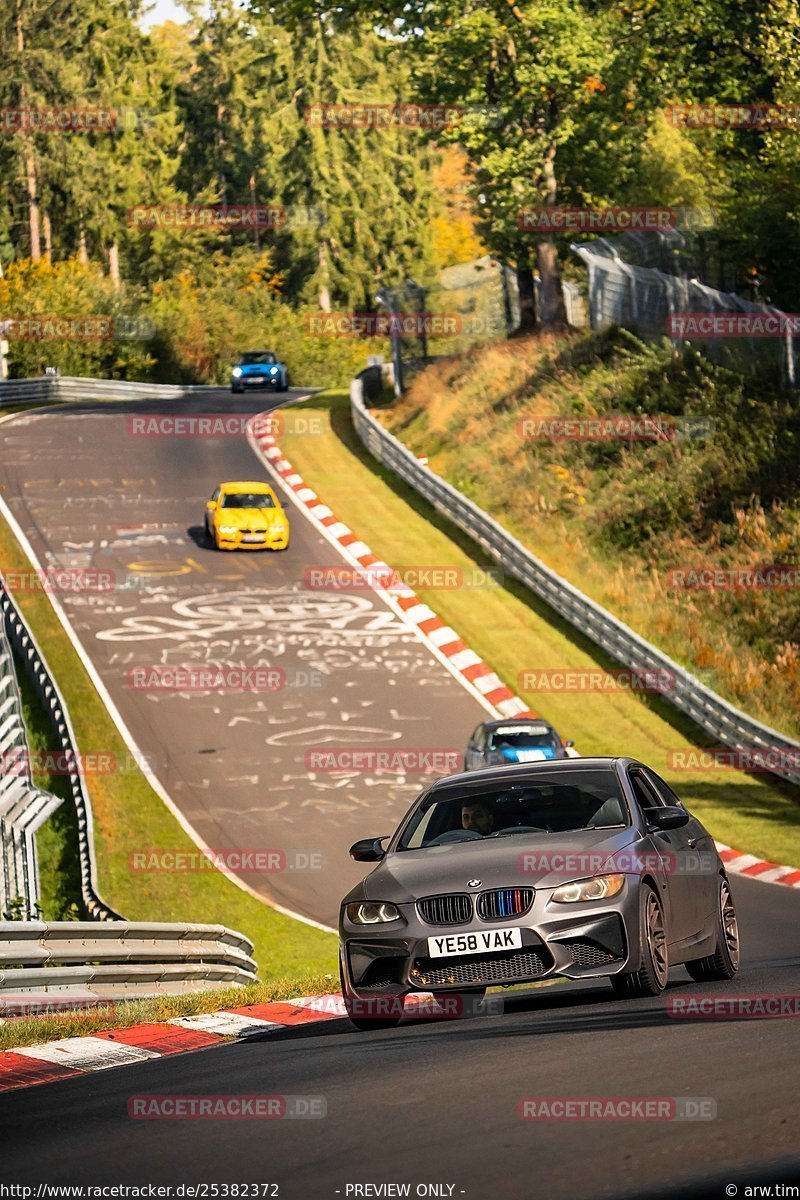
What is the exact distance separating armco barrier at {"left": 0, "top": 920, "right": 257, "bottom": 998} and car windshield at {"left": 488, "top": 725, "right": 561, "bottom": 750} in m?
8.62

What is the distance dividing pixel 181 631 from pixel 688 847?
21.6 meters

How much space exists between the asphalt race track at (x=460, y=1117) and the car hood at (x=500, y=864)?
774 millimetres

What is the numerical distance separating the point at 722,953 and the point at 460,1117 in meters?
5.01

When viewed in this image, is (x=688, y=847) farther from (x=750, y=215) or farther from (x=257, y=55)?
(x=257, y=55)

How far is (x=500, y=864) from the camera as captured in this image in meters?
9.44

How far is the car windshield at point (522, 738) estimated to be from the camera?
2325 cm

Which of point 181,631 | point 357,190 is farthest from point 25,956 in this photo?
point 357,190

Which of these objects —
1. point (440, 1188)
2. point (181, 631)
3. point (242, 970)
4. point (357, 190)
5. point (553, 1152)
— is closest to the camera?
point (440, 1188)

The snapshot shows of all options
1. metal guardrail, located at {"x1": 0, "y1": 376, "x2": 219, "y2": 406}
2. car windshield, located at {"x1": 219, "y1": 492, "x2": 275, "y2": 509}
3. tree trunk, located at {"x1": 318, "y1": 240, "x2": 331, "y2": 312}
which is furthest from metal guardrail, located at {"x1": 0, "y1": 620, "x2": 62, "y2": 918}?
tree trunk, located at {"x1": 318, "y1": 240, "x2": 331, "y2": 312}

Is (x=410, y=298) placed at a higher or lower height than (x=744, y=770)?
higher

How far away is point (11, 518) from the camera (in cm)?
3884

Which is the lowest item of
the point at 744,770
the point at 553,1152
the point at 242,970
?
the point at 744,770

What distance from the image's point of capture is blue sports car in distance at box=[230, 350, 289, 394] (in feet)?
201

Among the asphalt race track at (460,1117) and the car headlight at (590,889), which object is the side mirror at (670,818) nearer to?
the car headlight at (590,889)
